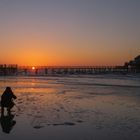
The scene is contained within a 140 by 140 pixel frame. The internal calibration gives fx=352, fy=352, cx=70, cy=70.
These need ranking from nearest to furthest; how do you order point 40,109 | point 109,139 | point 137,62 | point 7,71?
point 109,139 < point 40,109 < point 7,71 < point 137,62

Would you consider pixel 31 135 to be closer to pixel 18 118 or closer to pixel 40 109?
pixel 18 118

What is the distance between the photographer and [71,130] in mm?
12875

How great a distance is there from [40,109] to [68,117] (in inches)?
122

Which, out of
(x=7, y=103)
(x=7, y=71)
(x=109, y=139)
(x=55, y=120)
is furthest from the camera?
(x=7, y=71)

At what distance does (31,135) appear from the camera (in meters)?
12.0

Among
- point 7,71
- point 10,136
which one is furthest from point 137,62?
point 10,136

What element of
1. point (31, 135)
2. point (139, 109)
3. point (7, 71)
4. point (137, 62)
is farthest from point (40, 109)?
point (137, 62)

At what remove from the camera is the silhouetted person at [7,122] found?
513 inches

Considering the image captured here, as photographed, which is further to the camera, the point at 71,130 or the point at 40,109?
the point at 40,109

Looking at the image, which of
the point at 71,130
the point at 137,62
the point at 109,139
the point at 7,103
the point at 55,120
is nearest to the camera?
the point at 109,139

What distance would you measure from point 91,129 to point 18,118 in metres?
3.83

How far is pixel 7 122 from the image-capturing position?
567 inches

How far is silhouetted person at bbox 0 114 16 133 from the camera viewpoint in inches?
513

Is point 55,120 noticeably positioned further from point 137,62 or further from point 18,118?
point 137,62
